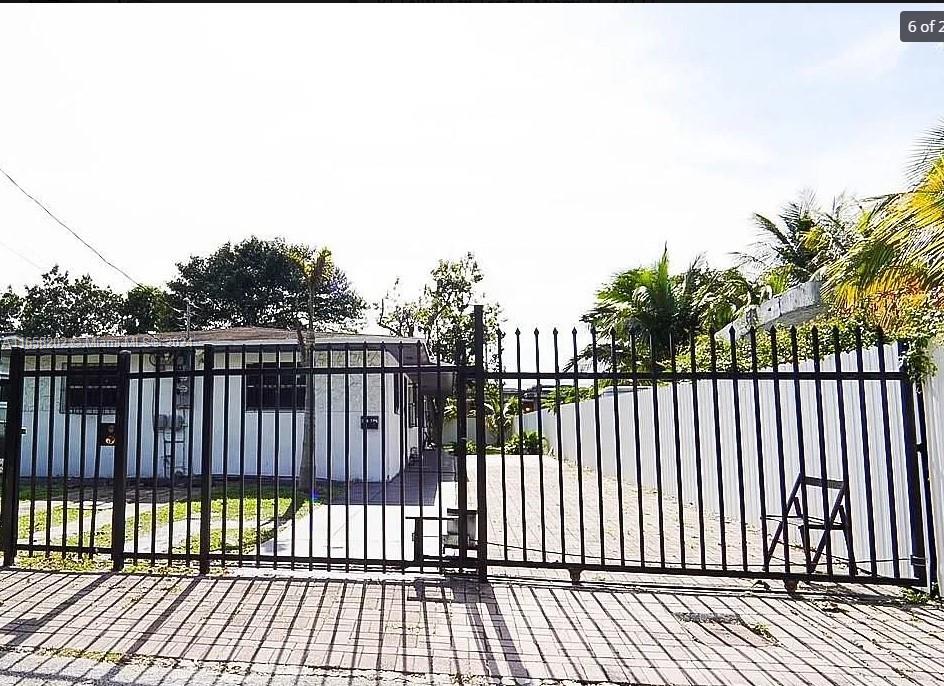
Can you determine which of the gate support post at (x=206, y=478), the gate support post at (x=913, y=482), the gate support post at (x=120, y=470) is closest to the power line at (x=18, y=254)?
the gate support post at (x=120, y=470)

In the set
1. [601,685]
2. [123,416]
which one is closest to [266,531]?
[123,416]

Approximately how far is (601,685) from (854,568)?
2.66 m

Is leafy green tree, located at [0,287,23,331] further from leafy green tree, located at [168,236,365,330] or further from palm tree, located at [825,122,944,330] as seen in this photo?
palm tree, located at [825,122,944,330]

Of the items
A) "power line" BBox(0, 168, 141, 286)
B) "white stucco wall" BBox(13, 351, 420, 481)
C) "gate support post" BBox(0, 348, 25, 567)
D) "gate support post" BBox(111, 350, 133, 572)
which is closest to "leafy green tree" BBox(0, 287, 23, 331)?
"power line" BBox(0, 168, 141, 286)

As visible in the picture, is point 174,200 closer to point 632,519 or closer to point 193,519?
point 193,519

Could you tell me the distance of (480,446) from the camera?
198 inches

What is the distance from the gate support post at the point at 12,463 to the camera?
559 centimetres

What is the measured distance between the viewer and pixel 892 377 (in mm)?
4719

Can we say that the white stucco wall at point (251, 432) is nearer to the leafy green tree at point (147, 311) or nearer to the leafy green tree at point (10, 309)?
the leafy green tree at point (147, 311)

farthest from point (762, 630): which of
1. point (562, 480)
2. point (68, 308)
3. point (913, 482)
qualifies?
point (68, 308)

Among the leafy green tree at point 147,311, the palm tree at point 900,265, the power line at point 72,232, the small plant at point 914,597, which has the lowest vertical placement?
the small plant at point 914,597

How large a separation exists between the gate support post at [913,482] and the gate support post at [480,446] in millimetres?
3002

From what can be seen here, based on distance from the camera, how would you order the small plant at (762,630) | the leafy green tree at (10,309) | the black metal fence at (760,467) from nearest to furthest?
1. the small plant at (762,630)
2. the black metal fence at (760,467)
3. the leafy green tree at (10,309)

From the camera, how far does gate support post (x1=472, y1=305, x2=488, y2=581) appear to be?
497cm
